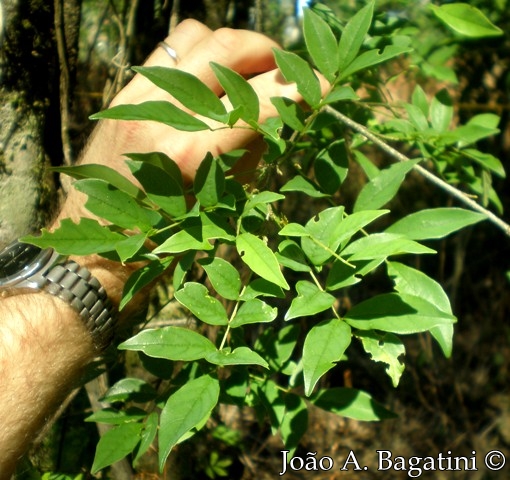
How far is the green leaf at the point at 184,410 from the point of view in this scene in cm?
67

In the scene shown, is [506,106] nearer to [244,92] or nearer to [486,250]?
[486,250]

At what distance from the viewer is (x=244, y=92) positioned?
0.73 m

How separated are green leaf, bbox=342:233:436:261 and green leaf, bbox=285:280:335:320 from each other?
0.17ft

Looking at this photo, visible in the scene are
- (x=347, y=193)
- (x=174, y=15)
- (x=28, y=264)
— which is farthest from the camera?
(x=347, y=193)

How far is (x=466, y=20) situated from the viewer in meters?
0.99

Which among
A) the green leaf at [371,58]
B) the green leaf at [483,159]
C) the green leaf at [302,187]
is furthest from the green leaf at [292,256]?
the green leaf at [483,159]

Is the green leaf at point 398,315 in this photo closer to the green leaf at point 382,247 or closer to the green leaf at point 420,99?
the green leaf at point 382,247

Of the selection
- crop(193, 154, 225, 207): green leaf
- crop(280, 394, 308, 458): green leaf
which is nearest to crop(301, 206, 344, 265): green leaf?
crop(193, 154, 225, 207): green leaf

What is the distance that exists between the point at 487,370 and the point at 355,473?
0.85 meters

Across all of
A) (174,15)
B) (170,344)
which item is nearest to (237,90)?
(170,344)

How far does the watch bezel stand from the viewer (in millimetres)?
884

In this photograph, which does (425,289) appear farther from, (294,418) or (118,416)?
(118,416)

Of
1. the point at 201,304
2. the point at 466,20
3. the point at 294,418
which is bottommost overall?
the point at 294,418

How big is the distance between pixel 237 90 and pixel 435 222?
0.32 m
